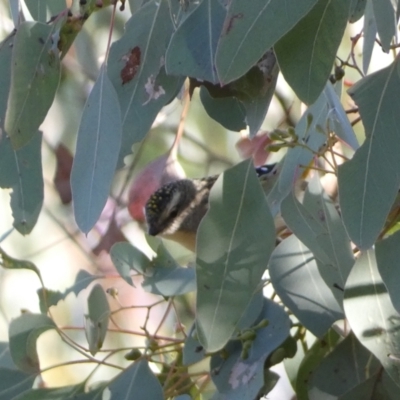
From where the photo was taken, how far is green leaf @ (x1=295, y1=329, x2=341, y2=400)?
114 cm

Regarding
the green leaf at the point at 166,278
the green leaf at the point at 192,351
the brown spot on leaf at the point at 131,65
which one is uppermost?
the brown spot on leaf at the point at 131,65

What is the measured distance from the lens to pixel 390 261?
2.97 feet

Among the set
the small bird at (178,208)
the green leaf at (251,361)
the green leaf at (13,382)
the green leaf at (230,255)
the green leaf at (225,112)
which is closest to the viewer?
the green leaf at (230,255)

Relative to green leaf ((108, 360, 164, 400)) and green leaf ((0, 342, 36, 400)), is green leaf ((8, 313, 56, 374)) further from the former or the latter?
green leaf ((108, 360, 164, 400))

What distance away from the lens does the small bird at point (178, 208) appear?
2.07 m

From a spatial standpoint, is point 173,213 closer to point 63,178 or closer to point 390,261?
point 63,178

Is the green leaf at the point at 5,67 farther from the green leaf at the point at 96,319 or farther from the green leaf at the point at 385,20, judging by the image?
the green leaf at the point at 385,20

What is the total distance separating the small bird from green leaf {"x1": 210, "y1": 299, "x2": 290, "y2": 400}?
0.95 metres

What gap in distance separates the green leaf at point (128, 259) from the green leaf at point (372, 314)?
0.44 metres

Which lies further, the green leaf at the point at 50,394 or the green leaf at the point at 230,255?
the green leaf at the point at 50,394

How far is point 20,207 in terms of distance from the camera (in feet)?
4.01

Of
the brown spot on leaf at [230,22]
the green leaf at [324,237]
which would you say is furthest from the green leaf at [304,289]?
the brown spot on leaf at [230,22]

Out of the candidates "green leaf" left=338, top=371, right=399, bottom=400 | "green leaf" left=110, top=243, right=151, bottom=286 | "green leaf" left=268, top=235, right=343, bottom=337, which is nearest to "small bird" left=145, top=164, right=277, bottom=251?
"green leaf" left=110, top=243, right=151, bottom=286

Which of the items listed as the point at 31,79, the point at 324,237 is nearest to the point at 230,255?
the point at 324,237
